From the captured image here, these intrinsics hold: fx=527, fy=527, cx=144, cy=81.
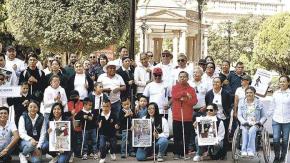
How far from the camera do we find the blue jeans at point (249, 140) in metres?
10.0

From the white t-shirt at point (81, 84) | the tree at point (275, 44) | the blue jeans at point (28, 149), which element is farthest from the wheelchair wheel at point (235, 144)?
the tree at point (275, 44)

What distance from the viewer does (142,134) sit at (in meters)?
10.6

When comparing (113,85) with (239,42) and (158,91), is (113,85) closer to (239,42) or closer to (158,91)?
(158,91)

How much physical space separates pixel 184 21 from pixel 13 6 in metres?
34.6

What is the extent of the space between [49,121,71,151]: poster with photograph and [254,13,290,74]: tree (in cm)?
3475

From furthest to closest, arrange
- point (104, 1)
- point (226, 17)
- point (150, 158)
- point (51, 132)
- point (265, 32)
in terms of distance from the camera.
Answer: point (226, 17) → point (265, 32) → point (104, 1) → point (150, 158) → point (51, 132)

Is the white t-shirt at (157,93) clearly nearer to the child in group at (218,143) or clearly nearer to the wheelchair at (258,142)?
the child in group at (218,143)

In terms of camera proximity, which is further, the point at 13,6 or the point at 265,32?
the point at 265,32

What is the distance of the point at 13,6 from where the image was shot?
19.5 meters

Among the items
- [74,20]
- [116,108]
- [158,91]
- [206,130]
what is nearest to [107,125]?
[116,108]

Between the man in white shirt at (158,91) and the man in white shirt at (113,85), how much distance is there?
0.56 m

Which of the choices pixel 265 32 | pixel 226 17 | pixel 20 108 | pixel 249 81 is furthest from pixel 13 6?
pixel 226 17

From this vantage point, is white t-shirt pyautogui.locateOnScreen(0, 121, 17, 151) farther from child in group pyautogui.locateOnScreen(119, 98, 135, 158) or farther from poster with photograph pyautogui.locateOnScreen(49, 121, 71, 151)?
child in group pyautogui.locateOnScreen(119, 98, 135, 158)

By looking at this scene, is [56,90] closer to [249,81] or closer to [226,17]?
[249,81]
